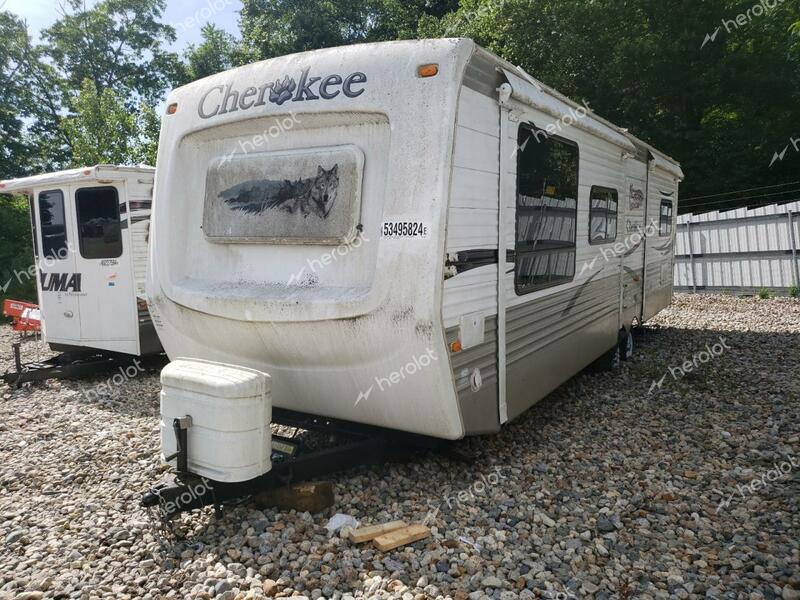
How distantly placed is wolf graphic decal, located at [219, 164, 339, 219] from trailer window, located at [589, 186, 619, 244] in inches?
109

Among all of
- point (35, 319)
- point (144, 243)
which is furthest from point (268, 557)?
point (35, 319)

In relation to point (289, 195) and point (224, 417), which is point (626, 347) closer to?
point (289, 195)

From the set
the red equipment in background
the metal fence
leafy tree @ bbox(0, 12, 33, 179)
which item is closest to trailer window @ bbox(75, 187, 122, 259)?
the red equipment in background

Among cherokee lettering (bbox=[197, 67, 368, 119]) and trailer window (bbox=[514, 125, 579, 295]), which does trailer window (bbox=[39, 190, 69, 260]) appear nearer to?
cherokee lettering (bbox=[197, 67, 368, 119])

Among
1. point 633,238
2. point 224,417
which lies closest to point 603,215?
point 633,238

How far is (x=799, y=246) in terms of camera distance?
41.1ft

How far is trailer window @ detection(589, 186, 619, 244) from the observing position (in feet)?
18.2

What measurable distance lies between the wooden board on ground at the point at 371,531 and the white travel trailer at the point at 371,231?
0.55 metres

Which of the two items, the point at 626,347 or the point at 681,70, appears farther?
the point at 681,70

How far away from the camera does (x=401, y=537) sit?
10.6 ft

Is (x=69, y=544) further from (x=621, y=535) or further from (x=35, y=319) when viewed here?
(x=35, y=319)

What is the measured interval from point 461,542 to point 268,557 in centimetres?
102

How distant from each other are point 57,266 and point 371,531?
5.96m

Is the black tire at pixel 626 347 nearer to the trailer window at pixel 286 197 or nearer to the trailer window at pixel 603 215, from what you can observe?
the trailer window at pixel 603 215
